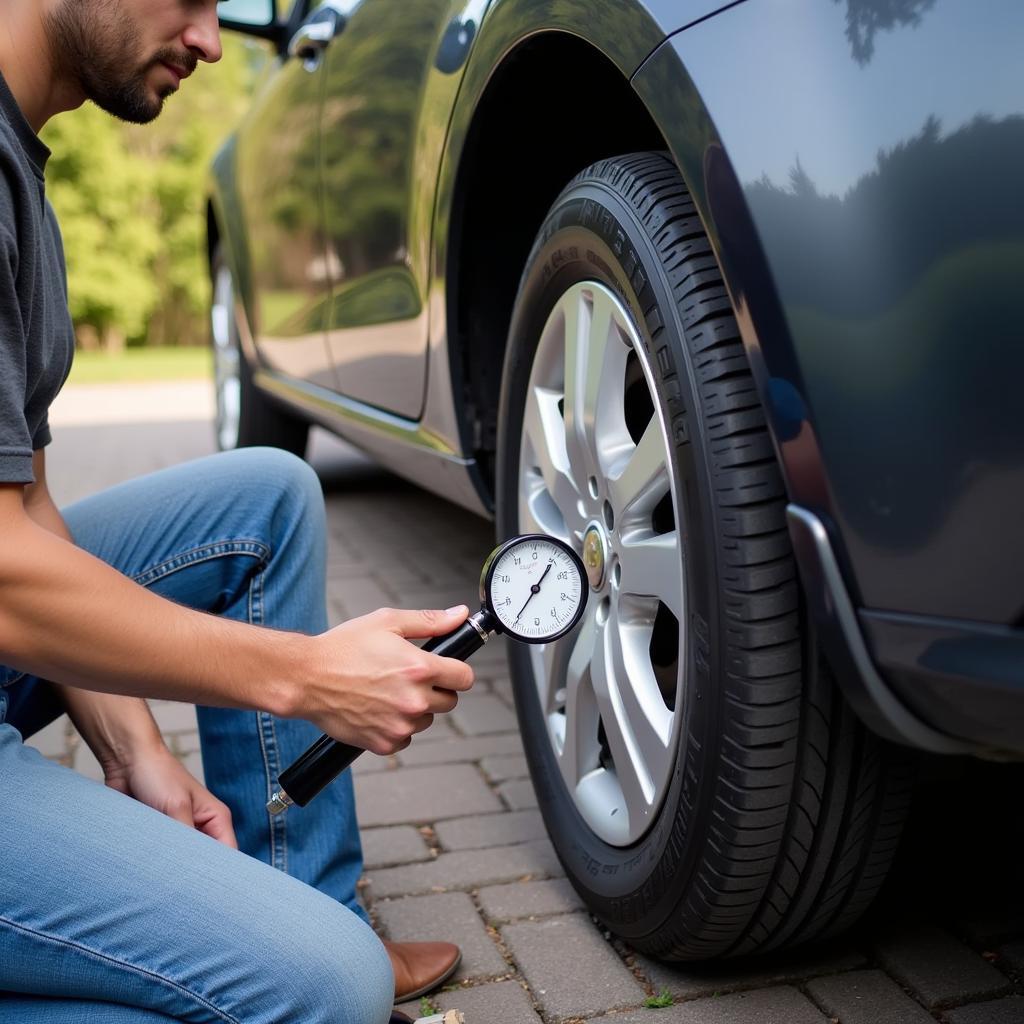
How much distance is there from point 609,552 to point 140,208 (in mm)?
26698

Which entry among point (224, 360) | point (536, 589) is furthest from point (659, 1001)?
point (224, 360)

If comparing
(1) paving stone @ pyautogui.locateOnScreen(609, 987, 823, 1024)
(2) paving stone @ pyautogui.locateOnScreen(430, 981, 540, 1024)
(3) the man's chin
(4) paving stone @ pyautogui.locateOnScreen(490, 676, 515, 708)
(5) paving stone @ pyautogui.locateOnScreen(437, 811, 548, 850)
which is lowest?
(4) paving stone @ pyautogui.locateOnScreen(490, 676, 515, 708)

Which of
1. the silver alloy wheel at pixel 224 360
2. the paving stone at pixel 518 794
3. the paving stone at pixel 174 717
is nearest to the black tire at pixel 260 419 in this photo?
the silver alloy wheel at pixel 224 360

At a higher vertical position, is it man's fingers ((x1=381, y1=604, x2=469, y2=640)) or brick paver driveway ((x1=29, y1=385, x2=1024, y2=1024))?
man's fingers ((x1=381, y1=604, x2=469, y2=640))

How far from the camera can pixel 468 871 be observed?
197 cm

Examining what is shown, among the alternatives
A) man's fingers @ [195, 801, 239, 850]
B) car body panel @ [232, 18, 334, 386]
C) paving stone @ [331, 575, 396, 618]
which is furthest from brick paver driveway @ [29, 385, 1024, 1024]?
car body panel @ [232, 18, 334, 386]

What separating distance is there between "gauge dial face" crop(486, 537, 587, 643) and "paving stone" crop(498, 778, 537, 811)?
86 cm

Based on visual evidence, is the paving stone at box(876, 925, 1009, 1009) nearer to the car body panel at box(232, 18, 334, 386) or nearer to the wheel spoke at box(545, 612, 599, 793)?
the wheel spoke at box(545, 612, 599, 793)

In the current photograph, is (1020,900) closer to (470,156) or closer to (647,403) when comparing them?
(647,403)

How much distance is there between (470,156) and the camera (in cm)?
205

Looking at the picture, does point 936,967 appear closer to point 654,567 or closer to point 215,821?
point 654,567

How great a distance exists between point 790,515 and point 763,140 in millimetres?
348

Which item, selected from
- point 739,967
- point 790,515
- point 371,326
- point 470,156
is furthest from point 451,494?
point 790,515

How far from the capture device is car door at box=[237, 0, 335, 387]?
3.02m
